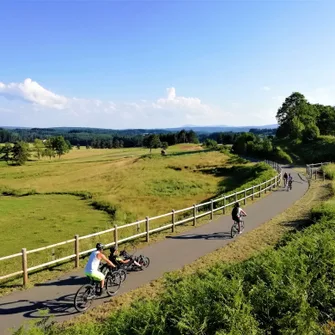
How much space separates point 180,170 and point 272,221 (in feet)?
126

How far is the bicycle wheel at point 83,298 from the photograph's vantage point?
842 cm

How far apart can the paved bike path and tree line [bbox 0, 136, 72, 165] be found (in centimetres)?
8336

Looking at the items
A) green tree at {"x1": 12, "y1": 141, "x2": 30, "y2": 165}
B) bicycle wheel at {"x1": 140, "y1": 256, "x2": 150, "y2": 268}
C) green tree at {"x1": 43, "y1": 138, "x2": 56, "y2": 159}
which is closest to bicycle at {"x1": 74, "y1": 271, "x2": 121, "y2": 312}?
bicycle wheel at {"x1": 140, "y1": 256, "x2": 150, "y2": 268}

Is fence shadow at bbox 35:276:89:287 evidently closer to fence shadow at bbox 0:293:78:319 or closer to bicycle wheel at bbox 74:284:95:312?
fence shadow at bbox 0:293:78:319

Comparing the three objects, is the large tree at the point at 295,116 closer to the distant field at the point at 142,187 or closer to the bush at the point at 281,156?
the bush at the point at 281,156

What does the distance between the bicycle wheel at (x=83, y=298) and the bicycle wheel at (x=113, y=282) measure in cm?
78

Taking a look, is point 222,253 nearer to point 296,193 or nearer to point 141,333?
point 141,333

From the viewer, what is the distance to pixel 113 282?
9781mm

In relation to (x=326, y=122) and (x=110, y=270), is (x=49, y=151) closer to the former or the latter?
(x=326, y=122)

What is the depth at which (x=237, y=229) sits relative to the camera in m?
15.3

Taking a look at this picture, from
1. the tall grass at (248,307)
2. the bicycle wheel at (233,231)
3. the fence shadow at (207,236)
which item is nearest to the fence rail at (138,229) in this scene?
the fence shadow at (207,236)

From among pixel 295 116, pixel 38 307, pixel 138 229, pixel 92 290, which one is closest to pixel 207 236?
pixel 138 229

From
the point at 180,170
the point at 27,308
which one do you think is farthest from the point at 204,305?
the point at 180,170

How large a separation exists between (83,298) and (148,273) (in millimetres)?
2832
